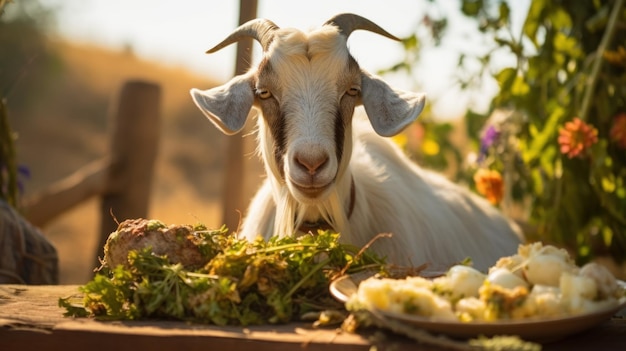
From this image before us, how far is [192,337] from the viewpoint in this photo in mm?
2154

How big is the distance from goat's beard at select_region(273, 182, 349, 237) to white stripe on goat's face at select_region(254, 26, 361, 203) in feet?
0.38

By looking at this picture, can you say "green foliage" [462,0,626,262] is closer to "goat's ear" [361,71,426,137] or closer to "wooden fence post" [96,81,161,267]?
"goat's ear" [361,71,426,137]

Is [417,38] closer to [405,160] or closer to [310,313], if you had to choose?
[405,160]

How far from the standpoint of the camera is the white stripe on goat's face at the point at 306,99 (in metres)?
3.34

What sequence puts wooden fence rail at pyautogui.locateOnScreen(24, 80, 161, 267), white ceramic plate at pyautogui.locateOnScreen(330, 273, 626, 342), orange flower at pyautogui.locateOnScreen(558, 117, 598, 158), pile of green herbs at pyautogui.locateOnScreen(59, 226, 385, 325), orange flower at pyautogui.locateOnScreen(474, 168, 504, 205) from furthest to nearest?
1. wooden fence rail at pyautogui.locateOnScreen(24, 80, 161, 267)
2. orange flower at pyautogui.locateOnScreen(474, 168, 504, 205)
3. orange flower at pyautogui.locateOnScreen(558, 117, 598, 158)
4. pile of green herbs at pyautogui.locateOnScreen(59, 226, 385, 325)
5. white ceramic plate at pyautogui.locateOnScreen(330, 273, 626, 342)

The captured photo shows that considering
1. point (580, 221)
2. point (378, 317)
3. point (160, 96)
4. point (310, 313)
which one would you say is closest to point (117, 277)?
point (310, 313)

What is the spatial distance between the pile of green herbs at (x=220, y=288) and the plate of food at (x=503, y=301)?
172 millimetres

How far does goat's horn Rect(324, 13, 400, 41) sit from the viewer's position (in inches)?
149

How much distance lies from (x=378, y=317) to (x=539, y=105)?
3.68 m

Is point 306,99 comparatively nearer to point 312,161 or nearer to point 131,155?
point 312,161

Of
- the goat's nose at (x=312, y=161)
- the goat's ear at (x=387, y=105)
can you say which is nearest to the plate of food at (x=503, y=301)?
the goat's nose at (x=312, y=161)

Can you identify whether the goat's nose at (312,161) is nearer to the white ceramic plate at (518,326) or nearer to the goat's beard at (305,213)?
the goat's beard at (305,213)

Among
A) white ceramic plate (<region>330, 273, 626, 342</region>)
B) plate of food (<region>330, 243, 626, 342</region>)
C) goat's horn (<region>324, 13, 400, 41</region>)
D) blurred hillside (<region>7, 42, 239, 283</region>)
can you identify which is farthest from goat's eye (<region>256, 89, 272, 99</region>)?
blurred hillside (<region>7, 42, 239, 283</region>)

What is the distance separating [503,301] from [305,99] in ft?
Answer: 5.09
